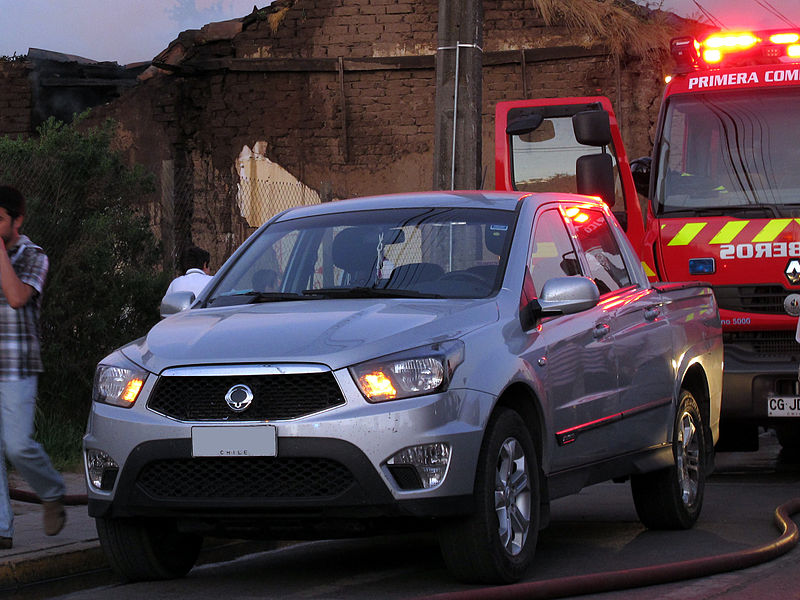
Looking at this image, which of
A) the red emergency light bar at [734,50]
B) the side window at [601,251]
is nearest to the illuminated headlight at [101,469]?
the side window at [601,251]

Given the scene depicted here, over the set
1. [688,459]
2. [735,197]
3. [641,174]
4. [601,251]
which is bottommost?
[688,459]

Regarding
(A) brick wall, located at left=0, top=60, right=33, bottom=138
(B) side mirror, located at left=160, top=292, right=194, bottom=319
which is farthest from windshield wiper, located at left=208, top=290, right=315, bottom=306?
(A) brick wall, located at left=0, top=60, right=33, bottom=138

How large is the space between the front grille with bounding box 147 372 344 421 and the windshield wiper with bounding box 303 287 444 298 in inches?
39.1

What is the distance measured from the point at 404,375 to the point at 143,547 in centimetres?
155

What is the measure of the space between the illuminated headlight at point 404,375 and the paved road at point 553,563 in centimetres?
94

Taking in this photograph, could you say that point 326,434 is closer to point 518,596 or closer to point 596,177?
point 518,596

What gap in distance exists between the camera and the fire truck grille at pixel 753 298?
10.6m

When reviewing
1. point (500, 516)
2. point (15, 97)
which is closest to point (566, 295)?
point (500, 516)

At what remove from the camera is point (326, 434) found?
577 centimetres

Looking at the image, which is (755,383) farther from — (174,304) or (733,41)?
(174,304)

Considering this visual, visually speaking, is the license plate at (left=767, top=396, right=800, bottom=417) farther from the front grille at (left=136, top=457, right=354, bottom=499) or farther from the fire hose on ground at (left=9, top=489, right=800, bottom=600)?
the front grille at (left=136, top=457, right=354, bottom=499)

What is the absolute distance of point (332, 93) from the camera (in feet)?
86.6

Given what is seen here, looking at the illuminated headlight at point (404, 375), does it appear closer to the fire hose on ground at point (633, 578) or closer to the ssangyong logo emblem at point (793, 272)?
the fire hose on ground at point (633, 578)

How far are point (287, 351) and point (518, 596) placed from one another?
1.35 m
